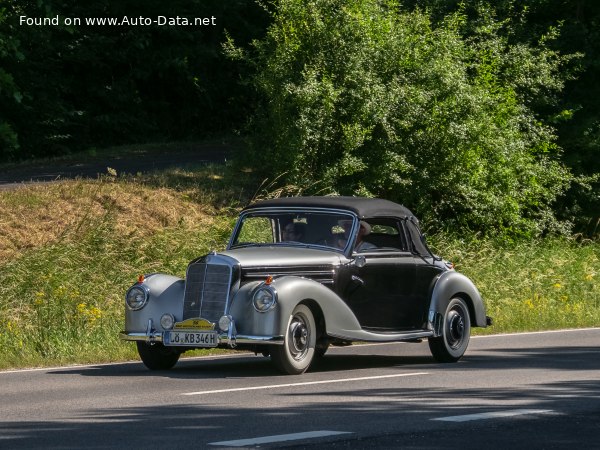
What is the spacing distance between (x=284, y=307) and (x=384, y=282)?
7.29ft

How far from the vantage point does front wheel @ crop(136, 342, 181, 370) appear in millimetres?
14455

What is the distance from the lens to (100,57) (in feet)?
154

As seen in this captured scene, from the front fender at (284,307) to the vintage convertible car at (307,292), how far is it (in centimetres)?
1

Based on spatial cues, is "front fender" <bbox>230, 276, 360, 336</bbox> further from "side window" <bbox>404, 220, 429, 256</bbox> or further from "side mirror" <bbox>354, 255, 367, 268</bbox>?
"side window" <bbox>404, 220, 429, 256</bbox>

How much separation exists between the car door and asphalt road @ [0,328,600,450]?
55 cm

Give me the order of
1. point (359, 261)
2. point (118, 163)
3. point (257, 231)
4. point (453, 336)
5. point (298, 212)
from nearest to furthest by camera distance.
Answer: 1. point (359, 261)
2. point (298, 212)
3. point (257, 231)
4. point (453, 336)
5. point (118, 163)

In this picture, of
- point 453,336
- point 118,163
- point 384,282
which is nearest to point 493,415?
point 384,282

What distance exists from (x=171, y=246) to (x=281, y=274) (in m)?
10.8

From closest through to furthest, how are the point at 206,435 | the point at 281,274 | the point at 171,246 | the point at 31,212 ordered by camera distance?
1. the point at 206,435
2. the point at 281,274
3. the point at 171,246
4. the point at 31,212

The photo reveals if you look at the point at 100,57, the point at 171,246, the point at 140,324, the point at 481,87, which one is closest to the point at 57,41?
the point at 100,57

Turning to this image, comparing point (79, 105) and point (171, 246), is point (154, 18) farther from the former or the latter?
point (171, 246)

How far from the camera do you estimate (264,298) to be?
1346cm

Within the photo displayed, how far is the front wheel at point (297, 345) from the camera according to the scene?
13.6 metres

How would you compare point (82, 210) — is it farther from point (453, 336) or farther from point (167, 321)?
point (167, 321)
